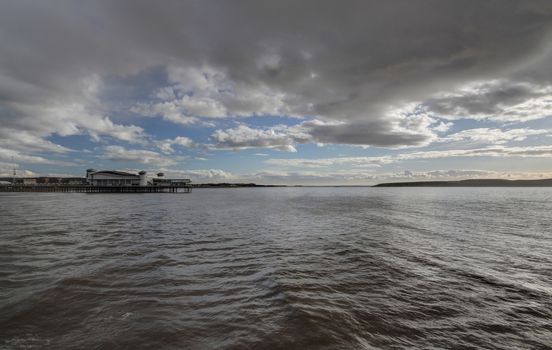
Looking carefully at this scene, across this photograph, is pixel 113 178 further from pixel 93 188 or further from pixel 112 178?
pixel 93 188

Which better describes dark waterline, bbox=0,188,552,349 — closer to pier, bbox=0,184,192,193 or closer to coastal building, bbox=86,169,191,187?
pier, bbox=0,184,192,193

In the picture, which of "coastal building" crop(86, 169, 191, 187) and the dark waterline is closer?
the dark waterline

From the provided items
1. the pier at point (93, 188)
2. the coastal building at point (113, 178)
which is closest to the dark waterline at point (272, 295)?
the pier at point (93, 188)

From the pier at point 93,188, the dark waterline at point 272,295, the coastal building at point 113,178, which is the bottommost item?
the dark waterline at point 272,295

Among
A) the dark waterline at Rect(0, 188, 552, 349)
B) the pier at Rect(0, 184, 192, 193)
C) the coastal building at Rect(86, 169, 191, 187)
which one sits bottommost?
the dark waterline at Rect(0, 188, 552, 349)

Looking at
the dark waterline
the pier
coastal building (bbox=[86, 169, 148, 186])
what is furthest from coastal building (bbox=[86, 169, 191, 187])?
the dark waterline

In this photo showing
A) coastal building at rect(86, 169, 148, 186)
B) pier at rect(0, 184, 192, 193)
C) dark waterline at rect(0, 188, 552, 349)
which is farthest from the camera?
coastal building at rect(86, 169, 148, 186)

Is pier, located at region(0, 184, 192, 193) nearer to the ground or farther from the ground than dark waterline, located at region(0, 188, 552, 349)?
A: farther from the ground

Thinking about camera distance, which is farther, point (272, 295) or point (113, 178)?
point (113, 178)

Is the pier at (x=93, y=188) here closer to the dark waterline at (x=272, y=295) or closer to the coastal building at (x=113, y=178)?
the coastal building at (x=113, y=178)

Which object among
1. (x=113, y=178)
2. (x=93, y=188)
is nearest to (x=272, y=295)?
(x=93, y=188)

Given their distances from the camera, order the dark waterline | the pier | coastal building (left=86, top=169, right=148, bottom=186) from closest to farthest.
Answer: the dark waterline, the pier, coastal building (left=86, top=169, right=148, bottom=186)

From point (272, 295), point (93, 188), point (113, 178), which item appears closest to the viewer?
point (272, 295)

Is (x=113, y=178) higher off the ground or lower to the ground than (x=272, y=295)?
higher
